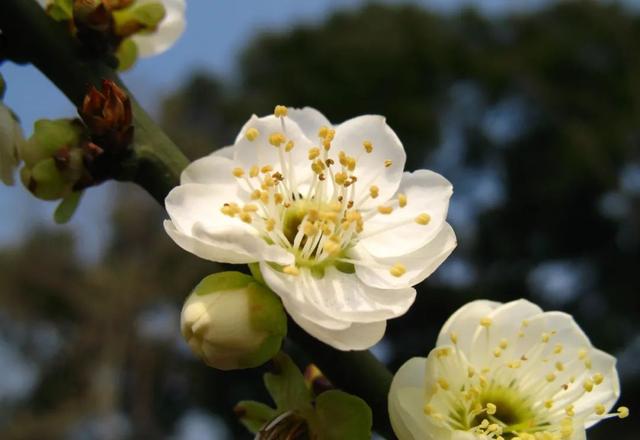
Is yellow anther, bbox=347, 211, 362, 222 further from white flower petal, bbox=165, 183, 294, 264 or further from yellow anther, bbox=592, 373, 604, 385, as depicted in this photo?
yellow anther, bbox=592, 373, 604, 385

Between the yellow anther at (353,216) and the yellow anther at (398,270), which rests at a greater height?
the yellow anther at (353,216)

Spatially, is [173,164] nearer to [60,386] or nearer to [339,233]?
[339,233]

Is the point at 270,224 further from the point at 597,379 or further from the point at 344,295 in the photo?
the point at 597,379

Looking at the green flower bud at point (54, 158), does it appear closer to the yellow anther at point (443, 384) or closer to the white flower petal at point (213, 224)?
the white flower petal at point (213, 224)

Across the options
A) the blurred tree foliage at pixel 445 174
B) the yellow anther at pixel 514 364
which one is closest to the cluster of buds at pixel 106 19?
the yellow anther at pixel 514 364

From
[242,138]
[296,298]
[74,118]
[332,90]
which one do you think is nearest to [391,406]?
[296,298]
